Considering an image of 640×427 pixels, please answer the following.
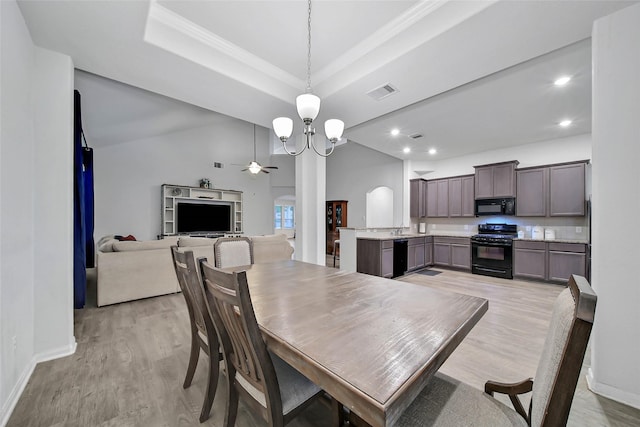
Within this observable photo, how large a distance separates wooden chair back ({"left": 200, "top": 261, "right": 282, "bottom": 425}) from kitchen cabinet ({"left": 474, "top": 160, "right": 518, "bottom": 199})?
5.84 metres

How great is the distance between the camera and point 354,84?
2740 mm

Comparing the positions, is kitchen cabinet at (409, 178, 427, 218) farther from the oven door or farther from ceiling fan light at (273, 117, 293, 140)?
ceiling fan light at (273, 117, 293, 140)

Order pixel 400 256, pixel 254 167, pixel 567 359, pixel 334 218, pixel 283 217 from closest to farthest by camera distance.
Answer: pixel 567 359
pixel 400 256
pixel 254 167
pixel 334 218
pixel 283 217

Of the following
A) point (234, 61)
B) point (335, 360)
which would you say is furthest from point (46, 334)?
point (234, 61)

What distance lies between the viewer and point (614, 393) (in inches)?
66.6

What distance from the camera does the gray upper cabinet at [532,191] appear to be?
15.7ft

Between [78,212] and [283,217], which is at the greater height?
[78,212]

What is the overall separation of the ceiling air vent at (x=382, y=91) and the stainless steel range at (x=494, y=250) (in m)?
3.98

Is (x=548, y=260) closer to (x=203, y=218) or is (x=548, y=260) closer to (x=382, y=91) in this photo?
(x=382, y=91)

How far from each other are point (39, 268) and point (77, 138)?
4.46 ft

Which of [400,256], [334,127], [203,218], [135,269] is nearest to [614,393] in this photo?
[334,127]

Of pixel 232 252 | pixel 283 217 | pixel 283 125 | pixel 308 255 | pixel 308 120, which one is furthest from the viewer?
pixel 283 217

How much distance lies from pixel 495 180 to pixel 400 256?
2.56m

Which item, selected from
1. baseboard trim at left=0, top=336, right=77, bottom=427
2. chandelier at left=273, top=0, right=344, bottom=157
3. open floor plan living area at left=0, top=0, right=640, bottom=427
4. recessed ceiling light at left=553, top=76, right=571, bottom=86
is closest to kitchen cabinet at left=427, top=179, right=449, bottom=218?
open floor plan living area at left=0, top=0, right=640, bottom=427
